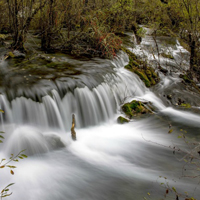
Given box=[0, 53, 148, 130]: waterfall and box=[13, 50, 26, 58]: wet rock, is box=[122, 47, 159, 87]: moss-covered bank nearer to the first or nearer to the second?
box=[0, 53, 148, 130]: waterfall

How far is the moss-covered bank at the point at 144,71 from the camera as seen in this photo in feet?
28.4

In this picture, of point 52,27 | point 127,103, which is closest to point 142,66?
point 127,103

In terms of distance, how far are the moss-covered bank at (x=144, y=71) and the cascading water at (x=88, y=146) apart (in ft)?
5.93

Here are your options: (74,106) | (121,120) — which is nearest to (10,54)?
(74,106)

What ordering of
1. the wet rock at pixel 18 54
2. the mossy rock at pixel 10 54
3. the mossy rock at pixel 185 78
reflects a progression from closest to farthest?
the mossy rock at pixel 10 54
the wet rock at pixel 18 54
the mossy rock at pixel 185 78

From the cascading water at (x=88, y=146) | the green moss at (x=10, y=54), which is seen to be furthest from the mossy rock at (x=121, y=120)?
the green moss at (x=10, y=54)

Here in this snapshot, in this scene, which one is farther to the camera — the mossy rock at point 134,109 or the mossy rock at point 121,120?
the mossy rock at point 134,109

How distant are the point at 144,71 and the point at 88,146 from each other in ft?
17.2

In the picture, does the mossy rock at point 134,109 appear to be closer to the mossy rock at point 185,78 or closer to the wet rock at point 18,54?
the mossy rock at point 185,78

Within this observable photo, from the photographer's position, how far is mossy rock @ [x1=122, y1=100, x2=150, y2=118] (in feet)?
21.3

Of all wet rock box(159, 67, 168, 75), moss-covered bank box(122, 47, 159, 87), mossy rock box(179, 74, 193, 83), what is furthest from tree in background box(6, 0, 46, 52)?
mossy rock box(179, 74, 193, 83)

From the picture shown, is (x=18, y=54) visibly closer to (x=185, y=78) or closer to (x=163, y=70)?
(x=163, y=70)

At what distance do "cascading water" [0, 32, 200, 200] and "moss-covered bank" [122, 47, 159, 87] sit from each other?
5.93ft

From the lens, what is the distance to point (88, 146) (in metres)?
4.89
